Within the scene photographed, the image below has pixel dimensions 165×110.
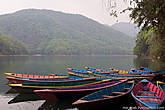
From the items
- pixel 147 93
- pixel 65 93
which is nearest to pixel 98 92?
pixel 65 93

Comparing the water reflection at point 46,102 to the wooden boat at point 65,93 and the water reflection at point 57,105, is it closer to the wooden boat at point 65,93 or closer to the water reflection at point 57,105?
the water reflection at point 57,105

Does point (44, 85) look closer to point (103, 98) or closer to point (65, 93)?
point (65, 93)

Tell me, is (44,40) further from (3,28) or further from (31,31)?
(3,28)

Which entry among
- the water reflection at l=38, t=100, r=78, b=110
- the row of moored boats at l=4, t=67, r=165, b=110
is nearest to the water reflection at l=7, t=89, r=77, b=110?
the water reflection at l=38, t=100, r=78, b=110

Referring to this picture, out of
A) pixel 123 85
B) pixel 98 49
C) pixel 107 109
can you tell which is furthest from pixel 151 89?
pixel 98 49

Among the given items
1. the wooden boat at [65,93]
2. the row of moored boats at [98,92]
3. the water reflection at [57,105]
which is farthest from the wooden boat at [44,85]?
the water reflection at [57,105]

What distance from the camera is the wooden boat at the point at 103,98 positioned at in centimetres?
835

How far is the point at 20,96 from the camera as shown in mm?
13414

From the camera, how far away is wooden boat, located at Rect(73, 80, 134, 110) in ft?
27.4

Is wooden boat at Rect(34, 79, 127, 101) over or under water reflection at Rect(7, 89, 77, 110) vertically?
over

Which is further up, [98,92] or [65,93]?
[98,92]

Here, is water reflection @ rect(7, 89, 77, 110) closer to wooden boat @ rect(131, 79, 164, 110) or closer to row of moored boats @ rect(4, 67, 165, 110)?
row of moored boats @ rect(4, 67, 165, 110)

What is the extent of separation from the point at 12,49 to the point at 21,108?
107 metres

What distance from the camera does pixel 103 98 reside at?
31.8 feet
